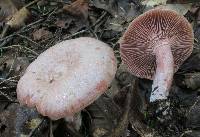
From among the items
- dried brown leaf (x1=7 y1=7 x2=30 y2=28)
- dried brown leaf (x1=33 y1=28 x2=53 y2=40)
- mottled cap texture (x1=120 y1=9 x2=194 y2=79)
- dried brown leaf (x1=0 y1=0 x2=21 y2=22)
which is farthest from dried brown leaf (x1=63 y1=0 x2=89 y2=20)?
mottled cap texture (x1=120 y1=9 x2=194 y2=79)

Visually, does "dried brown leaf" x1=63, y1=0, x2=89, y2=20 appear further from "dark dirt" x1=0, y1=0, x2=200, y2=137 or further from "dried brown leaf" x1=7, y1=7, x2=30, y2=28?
"dried brown leaf" x1=7, y1=7, x2=30, y2=28

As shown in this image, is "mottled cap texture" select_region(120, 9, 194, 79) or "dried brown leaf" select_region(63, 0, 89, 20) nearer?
"mottled cap texture" select_region(120, 9, 194, 79)

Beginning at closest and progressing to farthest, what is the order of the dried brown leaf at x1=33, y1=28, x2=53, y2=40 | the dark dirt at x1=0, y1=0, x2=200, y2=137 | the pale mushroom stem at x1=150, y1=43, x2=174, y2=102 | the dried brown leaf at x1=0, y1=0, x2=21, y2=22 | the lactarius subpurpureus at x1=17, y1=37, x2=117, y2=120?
the lactarius subpurpureus at x1=17, y1=37, x2=117, y2=120, the dark dirt at x1=0, y1=0, x2=200, y2=137, the pale mushroom stem at x1=150, y1=43, x2=174, y2=102, the dried brown leaf at x1=33, y1=28, x2=53, y2=40, the dried brown leaf at x1=0, y1=0, x2=21, y2=22

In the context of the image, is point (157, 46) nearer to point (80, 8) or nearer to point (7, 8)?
point (80, 8)

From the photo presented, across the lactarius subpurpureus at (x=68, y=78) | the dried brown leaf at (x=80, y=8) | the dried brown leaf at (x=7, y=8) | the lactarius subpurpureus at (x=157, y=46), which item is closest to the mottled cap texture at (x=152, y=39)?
the lactarius subpurpureus at (x=157, y=46)

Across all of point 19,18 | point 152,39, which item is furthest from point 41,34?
point 152,39

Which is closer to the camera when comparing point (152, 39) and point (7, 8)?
point (152, 39)
